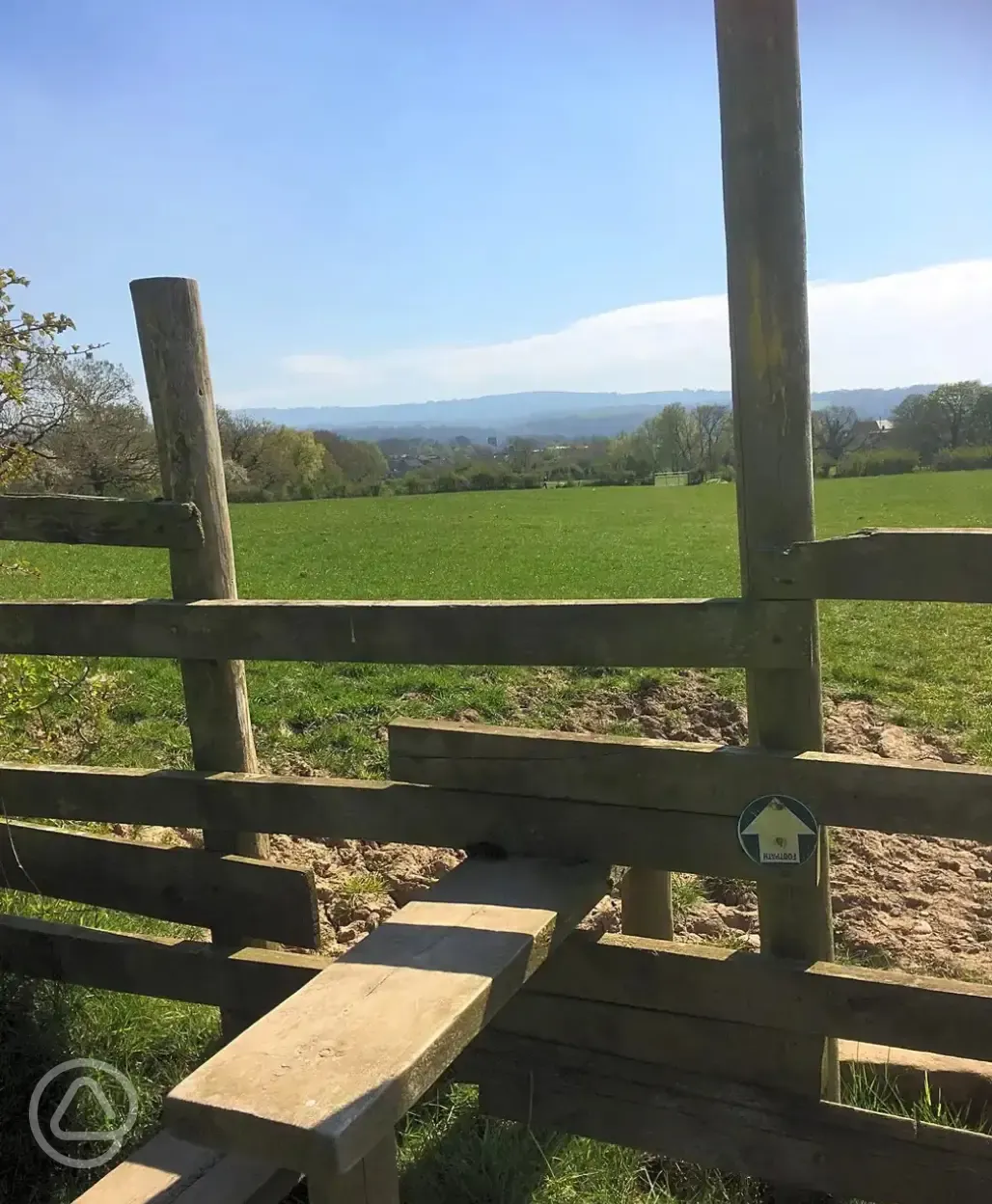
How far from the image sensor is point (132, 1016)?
388 cm

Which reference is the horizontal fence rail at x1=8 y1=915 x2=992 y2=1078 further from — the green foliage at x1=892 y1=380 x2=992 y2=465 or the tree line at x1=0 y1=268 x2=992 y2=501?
the green foliage at x1=892 y1=380 x2=992 y2=465

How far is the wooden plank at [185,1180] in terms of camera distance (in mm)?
2578

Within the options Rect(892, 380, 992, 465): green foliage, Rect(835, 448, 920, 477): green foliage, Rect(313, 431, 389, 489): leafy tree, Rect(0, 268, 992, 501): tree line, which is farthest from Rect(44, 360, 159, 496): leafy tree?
Rect(313, 431, 389, 489): leafy tree

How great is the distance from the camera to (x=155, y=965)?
3627 mm

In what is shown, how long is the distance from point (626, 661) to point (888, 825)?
0.82m

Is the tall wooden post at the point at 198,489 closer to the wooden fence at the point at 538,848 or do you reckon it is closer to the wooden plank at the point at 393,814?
the wooden fence at the point at 538,848

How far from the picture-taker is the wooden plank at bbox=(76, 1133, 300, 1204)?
2578 millimetres

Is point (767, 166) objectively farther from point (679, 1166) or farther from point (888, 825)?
point (679, 1166)

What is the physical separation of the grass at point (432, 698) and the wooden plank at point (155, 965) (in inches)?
9.4

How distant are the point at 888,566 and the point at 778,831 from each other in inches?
31.0

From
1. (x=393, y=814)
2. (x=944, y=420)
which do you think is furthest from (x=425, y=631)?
(x=944, y=420)

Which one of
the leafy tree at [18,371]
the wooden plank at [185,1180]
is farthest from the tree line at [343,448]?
the wooden plank at [185,1180]

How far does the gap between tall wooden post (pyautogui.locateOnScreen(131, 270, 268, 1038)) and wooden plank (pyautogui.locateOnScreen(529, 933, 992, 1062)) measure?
4.10 ft

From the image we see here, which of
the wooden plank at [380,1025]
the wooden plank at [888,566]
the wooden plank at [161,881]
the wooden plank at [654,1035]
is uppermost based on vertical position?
the wooden plank at [888,566]
